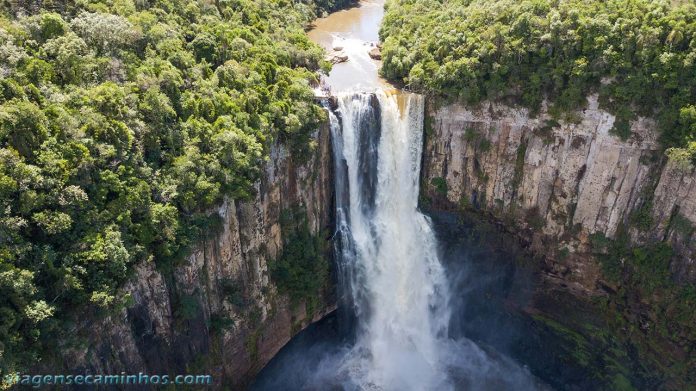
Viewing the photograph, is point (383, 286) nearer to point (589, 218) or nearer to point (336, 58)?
point (589, 218)

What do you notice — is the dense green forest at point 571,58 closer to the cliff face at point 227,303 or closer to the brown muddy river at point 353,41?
the brown muddy river at point 353,41

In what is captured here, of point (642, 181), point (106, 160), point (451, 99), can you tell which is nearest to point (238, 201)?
point (106, 160)

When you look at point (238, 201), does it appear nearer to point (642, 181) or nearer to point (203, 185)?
point (203, 185)

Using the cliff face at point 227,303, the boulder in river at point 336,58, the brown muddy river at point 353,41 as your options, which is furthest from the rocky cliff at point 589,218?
the boulder in river at point 336,58

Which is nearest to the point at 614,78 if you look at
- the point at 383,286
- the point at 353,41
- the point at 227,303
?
the point at 383,286

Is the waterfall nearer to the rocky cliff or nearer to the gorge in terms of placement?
the gorge

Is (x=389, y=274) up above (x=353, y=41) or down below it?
below
